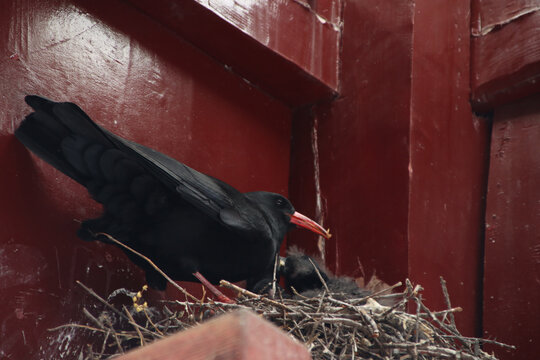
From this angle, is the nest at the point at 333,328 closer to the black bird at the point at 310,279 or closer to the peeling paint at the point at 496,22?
the black bird at the point at 310,279

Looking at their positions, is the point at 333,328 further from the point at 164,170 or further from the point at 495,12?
the point at 495,12

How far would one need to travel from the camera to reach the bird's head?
180 inches

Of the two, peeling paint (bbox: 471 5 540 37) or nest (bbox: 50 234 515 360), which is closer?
nest (bbox: 50 234 515 360)

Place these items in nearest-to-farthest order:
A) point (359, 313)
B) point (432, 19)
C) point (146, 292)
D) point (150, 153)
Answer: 1. point (359, 313)
2. point (150, 153)
3. point (146, 292)
4. point (432, 19)

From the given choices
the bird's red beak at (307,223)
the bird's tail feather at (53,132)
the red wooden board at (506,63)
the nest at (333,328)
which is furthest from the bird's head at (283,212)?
the red wooden board at (506,63)

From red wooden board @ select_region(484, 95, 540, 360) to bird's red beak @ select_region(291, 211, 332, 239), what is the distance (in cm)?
106

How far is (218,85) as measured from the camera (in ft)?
16.6

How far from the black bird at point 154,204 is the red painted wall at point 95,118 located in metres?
0.19

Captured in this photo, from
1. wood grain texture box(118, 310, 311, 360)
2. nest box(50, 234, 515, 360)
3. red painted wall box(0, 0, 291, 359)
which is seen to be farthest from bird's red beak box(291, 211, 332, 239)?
wood grain texture box(118, 310, 311, 360)

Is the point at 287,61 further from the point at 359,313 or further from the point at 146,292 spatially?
the point at 359,313

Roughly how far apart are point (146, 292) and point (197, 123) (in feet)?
3.84

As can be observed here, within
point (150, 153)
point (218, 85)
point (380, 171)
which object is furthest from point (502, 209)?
point (150, 153)

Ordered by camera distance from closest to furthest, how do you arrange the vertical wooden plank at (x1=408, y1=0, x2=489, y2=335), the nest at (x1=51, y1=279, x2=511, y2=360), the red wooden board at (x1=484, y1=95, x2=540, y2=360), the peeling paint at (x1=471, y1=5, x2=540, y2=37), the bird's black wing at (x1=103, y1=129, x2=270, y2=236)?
the nest at (x1=51, y1=279, x2=511, y2=360)
the bird's black wing at (x1=103, y1=129, x2=270, y2=236)
the red wooden board at (x1=484, y1=95, x2=540, y2=360)
the vertical wooden plank at (x1=408, y1=0, x2=489, y2=335)
the peeling paint at (x1=471, y1=5, x2=540, y2=37)

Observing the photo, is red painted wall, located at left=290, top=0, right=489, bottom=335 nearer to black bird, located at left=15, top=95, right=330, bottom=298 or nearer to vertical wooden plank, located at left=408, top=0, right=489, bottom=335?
vertical wooden plank, located at left=408, top=0, right=489, bottom=335
